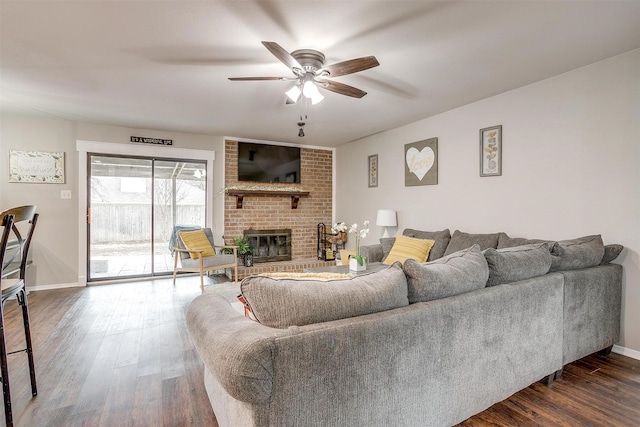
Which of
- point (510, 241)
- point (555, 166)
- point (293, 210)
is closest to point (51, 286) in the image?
point (293, 210)

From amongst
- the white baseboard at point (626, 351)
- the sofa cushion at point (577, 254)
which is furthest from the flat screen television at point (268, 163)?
the white baseboard at point (626, 351)

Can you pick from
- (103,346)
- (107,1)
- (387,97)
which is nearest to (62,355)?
(103,346)

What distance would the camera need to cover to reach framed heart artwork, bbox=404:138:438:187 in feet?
13.7

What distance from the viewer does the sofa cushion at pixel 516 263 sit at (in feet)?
5.96

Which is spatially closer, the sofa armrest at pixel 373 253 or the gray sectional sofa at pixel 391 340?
the gray sectional sofa at pixel 391 340

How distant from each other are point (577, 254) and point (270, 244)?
454 cm

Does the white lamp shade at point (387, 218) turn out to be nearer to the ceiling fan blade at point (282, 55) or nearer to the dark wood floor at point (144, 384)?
the dark wood floor at point (144, 384)

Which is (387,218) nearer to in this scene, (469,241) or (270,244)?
(469,241)

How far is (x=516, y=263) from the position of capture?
6.20ft

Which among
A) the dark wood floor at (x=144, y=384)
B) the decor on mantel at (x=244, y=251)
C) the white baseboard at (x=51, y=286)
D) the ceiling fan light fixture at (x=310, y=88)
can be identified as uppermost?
the ceiling fan light fixture at (x=310, y=88)

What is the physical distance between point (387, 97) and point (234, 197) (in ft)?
10.4

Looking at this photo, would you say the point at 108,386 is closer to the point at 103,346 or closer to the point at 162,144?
the point at 103,346

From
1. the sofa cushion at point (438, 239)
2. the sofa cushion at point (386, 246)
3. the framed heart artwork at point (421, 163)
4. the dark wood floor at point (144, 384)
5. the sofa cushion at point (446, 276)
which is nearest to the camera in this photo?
the sofa cushion at point (446, 276)

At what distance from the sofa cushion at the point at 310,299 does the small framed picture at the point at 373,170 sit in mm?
3968
